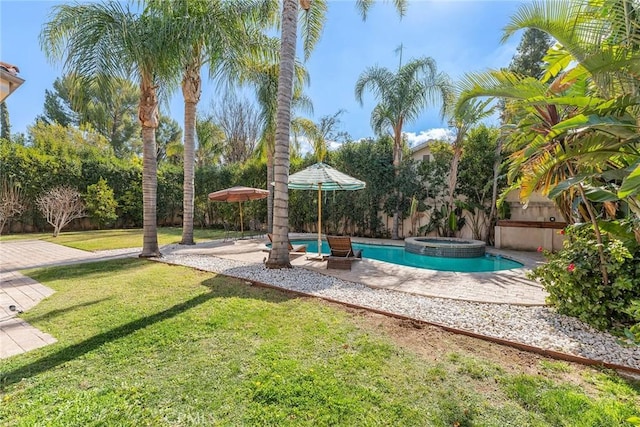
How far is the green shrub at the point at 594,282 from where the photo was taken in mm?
4129

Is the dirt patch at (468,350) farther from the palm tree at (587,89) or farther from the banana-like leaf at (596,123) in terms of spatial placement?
the banana-like leaf at (596,123)

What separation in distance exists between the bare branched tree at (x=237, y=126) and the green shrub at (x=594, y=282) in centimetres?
2885

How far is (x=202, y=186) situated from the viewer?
22.5 metres

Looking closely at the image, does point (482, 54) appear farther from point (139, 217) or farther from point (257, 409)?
point (139, 217)

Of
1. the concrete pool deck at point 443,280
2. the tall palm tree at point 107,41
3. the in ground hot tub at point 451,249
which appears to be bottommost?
the concrete pool deck at point 443,280

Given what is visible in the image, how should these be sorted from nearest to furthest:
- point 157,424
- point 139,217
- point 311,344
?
point 157,424 → point 311,344 → point 139,217

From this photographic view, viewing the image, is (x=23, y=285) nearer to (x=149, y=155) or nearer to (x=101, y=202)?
(x=149, y=155)

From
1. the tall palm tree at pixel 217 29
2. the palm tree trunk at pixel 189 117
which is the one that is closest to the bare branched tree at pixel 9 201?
the palm tree trunk at pixel 189 117

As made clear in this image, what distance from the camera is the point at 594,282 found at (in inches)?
174

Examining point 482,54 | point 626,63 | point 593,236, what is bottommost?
point 593,236

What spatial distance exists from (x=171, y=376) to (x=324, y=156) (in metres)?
15.8

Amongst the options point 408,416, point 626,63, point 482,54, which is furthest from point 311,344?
point 482,54

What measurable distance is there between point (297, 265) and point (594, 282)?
→ 6534 millimetres

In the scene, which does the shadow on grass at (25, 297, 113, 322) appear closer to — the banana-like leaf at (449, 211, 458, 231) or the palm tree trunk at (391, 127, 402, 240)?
the palm tree trunk at (391, 127, 402, 240)
